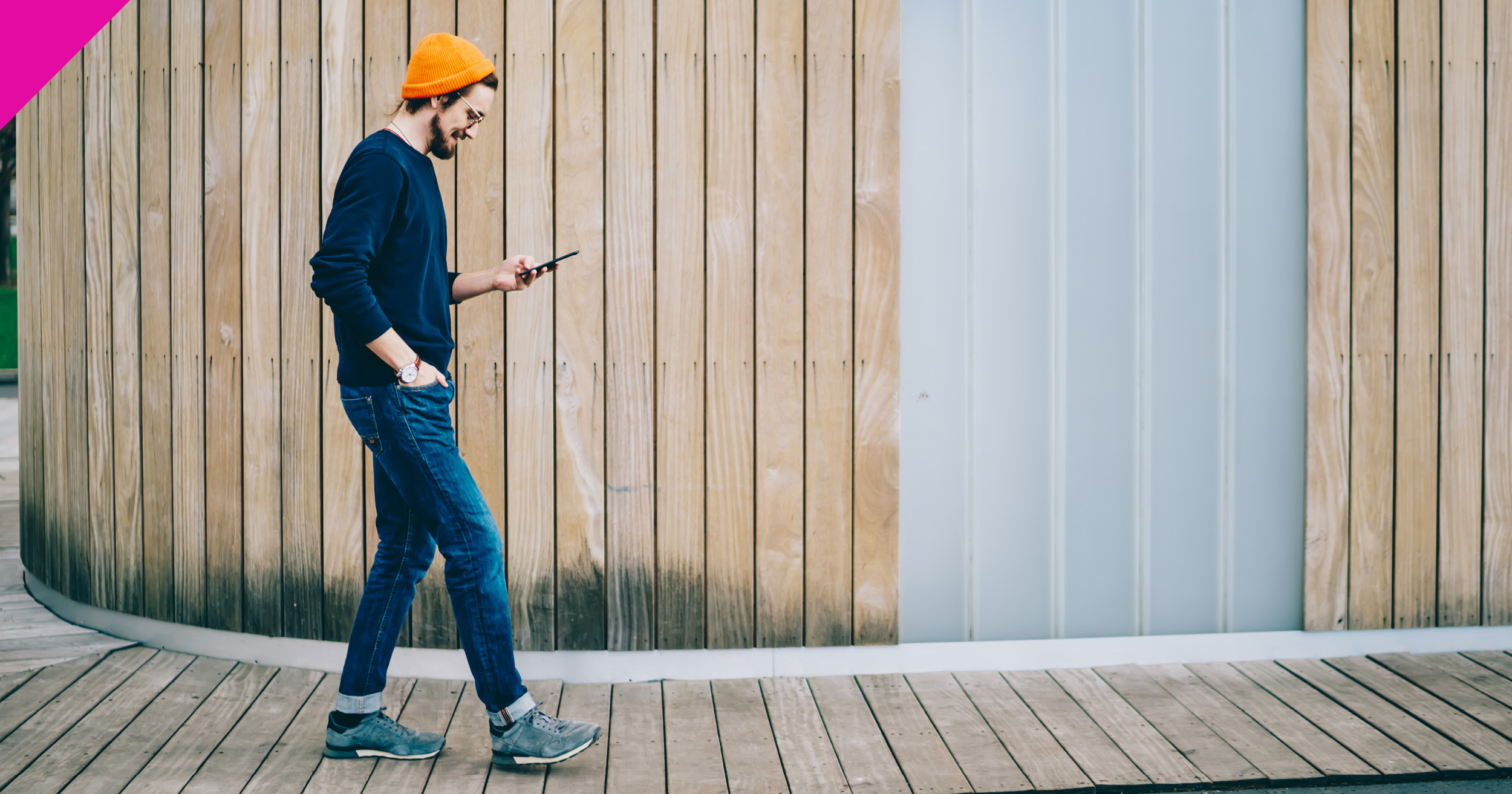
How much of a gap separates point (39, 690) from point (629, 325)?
1862 mm

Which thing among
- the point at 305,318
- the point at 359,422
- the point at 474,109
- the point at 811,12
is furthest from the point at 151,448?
the point at 811,12

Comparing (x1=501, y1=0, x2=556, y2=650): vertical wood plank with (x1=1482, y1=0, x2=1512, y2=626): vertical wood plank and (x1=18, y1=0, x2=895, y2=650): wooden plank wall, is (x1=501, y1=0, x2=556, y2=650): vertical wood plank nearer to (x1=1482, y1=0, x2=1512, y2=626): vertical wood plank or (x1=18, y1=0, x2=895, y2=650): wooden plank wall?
(x1=18, y1=0, x2=895, y2=650): wooden plank wall

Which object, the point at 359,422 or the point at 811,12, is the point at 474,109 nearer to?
the point at 359,422

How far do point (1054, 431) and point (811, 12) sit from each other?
4.51 ft

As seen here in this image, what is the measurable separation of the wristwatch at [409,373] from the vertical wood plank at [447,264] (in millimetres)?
642

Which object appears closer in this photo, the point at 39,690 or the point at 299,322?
the point at 39,690

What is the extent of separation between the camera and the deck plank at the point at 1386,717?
2.66m

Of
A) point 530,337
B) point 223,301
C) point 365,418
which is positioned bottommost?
point 365,418

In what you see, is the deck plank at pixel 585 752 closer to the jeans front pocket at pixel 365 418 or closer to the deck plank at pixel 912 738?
the deck plank at pixel 912 738

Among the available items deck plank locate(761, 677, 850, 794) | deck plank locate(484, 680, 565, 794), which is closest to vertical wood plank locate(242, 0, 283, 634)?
deck plank locate(484, 680, 565, 794)

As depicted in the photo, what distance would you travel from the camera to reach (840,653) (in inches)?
130

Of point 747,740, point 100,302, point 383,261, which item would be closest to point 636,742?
point 747,740

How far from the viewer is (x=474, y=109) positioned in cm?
259

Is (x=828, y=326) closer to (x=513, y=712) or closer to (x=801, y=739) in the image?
(x=801, y=739)
